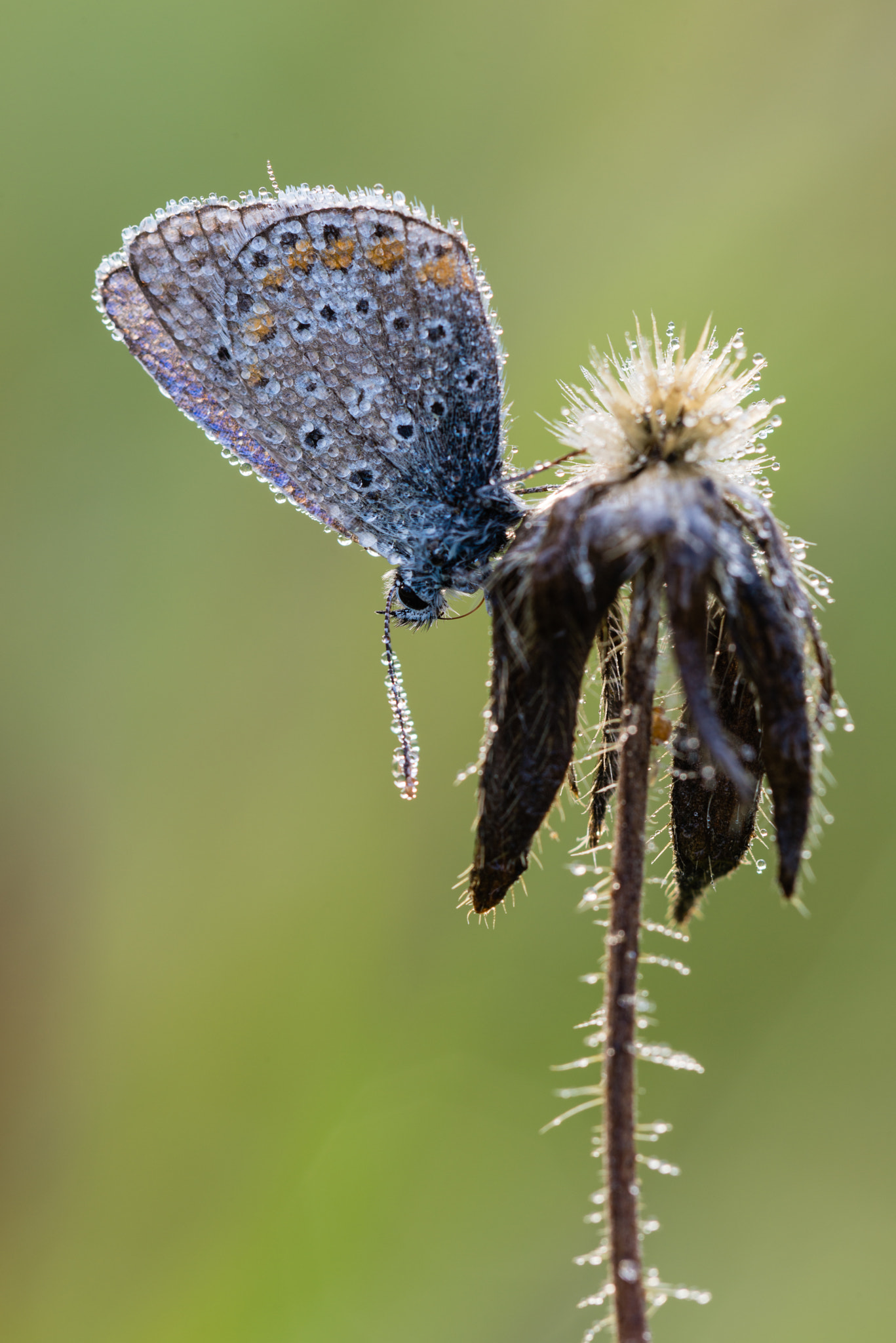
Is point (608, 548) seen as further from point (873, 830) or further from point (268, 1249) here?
point (268, 1249)

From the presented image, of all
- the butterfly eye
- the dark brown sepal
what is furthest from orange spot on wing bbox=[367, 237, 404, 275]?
the dark brown sepal

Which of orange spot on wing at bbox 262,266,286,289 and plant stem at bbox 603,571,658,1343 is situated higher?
orange spot on wing at bbox 262,266,286,289

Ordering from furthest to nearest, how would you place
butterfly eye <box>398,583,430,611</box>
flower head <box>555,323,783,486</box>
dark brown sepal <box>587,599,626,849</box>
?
butterfly eye <box>398,583,430,611</box>, dark brown sepal <box>587,599,626,849</box>, flower head <box>555,323,783,486</box>

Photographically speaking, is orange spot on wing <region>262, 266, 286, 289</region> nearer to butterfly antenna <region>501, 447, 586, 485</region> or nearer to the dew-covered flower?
butterfly antenna <region>501, 447, 586, 485</region>

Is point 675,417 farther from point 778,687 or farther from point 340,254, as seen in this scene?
point 340,254

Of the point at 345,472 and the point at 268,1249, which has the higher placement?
the point at 345,472

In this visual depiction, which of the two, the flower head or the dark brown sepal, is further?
the dark brown sepal

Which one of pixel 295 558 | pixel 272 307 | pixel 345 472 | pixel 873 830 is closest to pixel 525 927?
pixel 873 830

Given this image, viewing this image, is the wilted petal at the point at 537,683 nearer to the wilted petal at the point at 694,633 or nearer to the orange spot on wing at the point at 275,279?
the wilted petal at the point at 694,633
